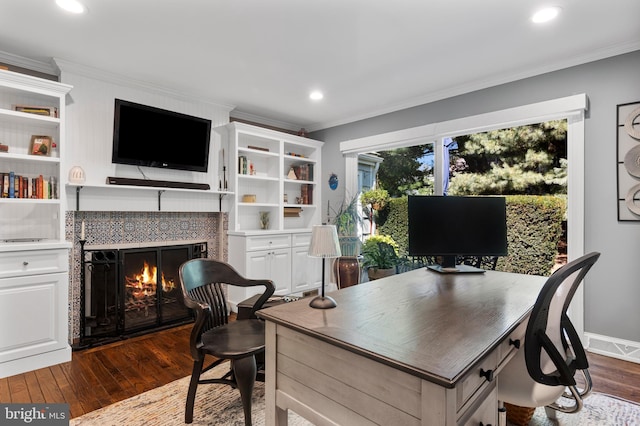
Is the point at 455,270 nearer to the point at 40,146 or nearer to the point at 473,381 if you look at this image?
the point at 473,381

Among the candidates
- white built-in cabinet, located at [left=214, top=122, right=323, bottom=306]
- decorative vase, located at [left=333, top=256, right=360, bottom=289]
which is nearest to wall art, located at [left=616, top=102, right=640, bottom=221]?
decorative vase, located at [left=333, top=256, right=360, bottom=289]

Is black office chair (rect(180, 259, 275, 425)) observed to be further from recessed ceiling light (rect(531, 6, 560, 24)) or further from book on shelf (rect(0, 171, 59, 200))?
recessed ceiling light (rect(531, 6, 560, 24))

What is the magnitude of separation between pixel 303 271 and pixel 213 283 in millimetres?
2487

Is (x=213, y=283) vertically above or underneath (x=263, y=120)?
underneath

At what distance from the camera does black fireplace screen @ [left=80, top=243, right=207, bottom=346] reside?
3.27 m

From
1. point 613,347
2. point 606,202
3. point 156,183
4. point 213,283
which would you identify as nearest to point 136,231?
point 156,183

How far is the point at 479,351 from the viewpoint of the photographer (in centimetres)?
106

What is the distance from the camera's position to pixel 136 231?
367cm

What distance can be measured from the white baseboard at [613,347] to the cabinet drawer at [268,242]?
3.31 m

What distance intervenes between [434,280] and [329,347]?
114cm

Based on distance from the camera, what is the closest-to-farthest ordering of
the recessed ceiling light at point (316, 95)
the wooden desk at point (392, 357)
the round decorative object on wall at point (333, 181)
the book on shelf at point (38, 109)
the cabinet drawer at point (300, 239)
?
the wooden desk at point (392, 357)
the book on shelf at point (38, 109)
the recessed ceiling light at point (316, 95)
the cabinet drawer at point (300, 239)
the round decorative object on wall at point (333, 181)

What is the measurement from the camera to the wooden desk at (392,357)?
984 mm

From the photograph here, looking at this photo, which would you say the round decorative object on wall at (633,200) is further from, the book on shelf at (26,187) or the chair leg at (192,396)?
the book on shelf at (26,187)

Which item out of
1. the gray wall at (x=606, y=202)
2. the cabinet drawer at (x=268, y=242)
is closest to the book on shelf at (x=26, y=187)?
the cabinet drawer at (x=268, y=242)
